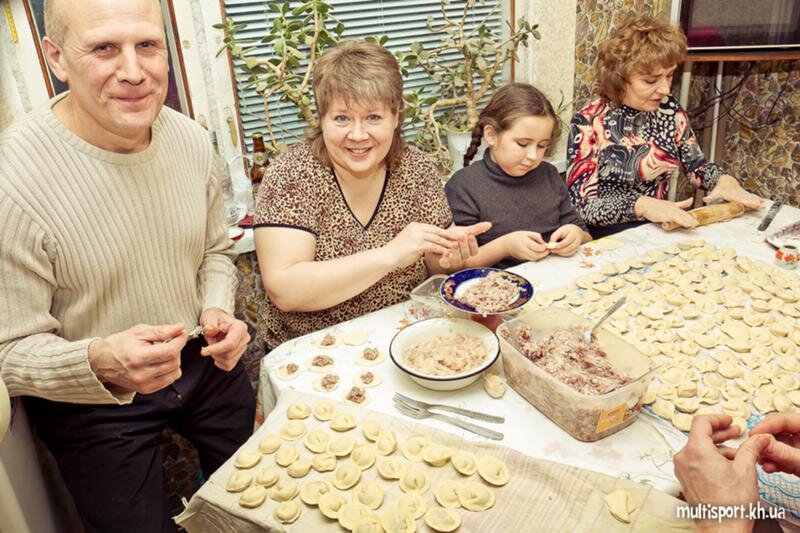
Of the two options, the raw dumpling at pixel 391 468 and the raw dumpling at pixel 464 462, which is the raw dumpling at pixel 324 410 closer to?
the raw dumpling at pixel 391 468

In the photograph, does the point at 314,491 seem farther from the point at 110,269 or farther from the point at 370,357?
the point at 110,269

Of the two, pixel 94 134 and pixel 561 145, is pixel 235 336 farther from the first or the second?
pixel 561 145

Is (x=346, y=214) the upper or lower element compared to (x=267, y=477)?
upper

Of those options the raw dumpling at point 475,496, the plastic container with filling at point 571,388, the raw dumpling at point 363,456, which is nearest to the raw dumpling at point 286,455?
the raw dumpling at point 363,456

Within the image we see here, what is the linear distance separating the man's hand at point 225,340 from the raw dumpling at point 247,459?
0.32 meters

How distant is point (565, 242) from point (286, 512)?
3.94 feet

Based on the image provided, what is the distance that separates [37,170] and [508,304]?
110 centimetres

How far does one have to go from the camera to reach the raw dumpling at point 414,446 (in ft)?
3.40

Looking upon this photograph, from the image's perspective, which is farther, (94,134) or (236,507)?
(94,134)

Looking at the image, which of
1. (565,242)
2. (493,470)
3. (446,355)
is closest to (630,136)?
(565,242)

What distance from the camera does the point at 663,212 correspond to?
77.5 inches

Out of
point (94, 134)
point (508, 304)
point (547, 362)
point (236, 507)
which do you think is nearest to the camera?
point (236, 507)

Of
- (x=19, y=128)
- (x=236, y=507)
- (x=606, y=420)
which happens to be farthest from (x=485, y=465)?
(x=19, y=128)

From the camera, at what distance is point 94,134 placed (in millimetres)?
1271
